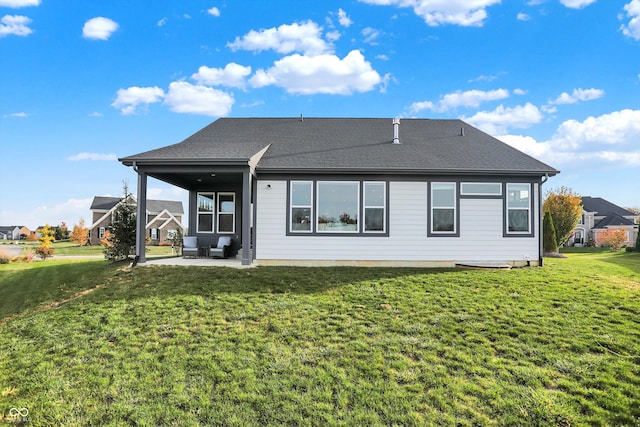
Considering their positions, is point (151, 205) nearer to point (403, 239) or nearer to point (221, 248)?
point (221, 248)

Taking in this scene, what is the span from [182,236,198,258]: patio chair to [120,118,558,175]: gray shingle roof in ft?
11.4

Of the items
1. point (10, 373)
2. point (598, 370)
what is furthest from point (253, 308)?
point (598, 370)

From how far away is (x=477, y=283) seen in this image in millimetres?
8922

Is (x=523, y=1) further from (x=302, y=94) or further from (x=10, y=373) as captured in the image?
(x=10, y=373)

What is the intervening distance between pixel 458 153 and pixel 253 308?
9.28 m

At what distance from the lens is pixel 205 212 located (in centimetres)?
1383

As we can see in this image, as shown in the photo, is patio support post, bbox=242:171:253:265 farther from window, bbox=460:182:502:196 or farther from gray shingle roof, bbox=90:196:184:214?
gray shingle roof, bbox=90:196:184:214

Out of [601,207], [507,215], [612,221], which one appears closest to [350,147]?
[507,215]

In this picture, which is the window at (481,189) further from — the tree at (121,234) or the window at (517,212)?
the tree at (121,234)

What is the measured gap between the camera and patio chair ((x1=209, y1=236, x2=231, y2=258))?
12.4m

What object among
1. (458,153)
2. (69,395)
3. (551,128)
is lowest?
(69,395)

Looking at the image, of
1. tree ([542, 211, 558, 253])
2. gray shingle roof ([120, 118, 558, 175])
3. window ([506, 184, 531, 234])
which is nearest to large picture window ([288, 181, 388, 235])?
gray shingle roof ([120, 118, 558, 175])

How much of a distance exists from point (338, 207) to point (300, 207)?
49.1 inches

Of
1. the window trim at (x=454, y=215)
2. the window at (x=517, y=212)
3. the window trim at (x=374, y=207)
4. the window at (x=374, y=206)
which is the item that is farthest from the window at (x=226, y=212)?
the window at (x=517, y=212)
